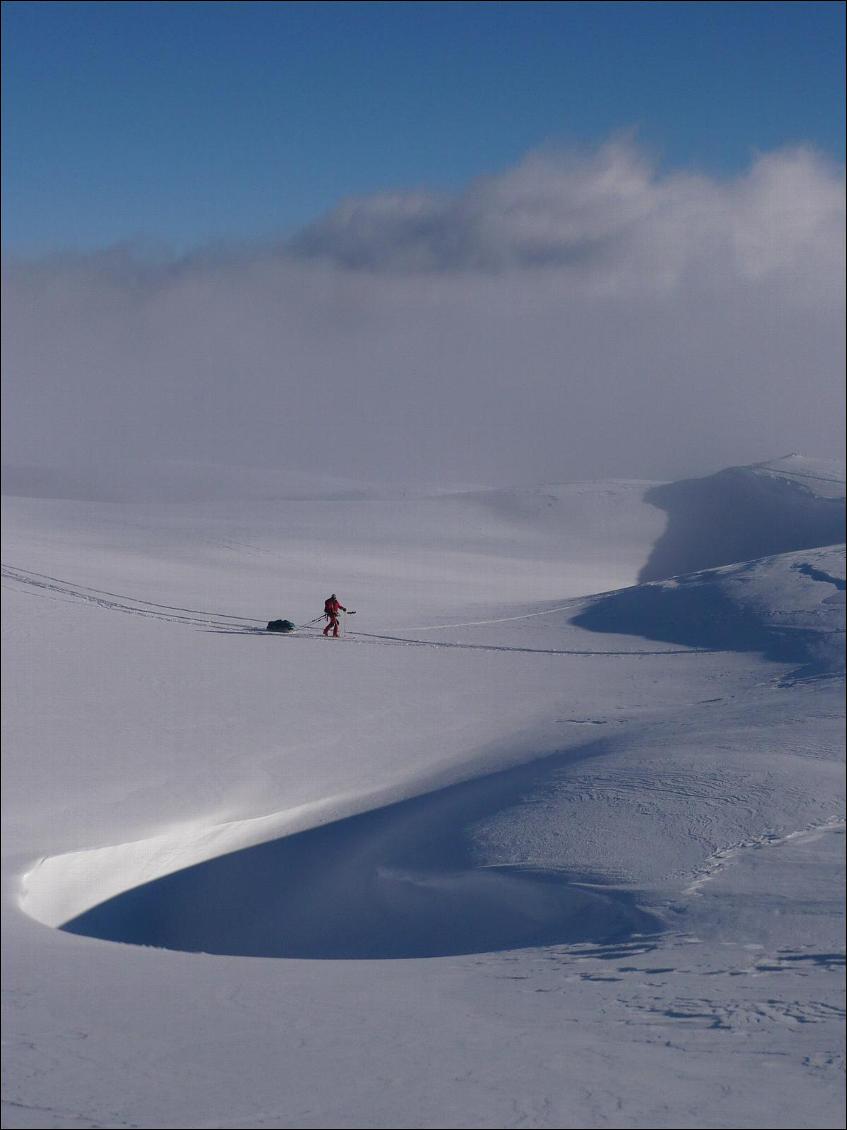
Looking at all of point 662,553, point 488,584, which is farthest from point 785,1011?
point 662,553

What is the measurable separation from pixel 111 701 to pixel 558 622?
6.81 meters

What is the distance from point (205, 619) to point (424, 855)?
292 inches

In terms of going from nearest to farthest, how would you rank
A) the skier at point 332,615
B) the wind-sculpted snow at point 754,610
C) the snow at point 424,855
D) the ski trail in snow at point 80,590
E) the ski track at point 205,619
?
the snow at point 424,855 < the wind-sculpted snow at point 754,610 < the ski track at point 205,619 < the skier at point 332,615 < the ski trail in snow at point 80,590

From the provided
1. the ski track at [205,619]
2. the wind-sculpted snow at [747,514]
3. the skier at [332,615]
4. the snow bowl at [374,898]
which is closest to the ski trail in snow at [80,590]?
the ski track at [205,619]

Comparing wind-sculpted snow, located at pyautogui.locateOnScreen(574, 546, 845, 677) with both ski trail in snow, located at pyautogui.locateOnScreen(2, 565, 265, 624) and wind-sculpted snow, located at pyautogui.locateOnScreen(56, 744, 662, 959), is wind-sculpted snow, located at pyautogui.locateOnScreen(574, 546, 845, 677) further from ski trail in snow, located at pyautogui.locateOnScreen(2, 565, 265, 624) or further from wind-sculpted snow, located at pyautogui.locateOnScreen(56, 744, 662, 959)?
ski trail in snow, located at pyautogui.locateOnScreen(2, 565, 265, 624)

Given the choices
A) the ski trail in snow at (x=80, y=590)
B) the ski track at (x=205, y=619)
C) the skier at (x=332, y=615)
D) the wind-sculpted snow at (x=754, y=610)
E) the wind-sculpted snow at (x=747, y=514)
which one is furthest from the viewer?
the wind-sculpted snow at (x=747, y=514)

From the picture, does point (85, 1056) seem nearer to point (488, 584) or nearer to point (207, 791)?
point (207, 791)

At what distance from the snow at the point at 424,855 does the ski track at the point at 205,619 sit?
9cm

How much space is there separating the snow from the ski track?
9 centimetres

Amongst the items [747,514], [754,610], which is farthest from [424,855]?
[747,514]

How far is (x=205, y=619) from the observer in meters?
14.2

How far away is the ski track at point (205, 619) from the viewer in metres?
13.4

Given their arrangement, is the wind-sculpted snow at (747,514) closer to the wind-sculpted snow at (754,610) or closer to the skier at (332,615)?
the wind-sculpted snow at (754,610)

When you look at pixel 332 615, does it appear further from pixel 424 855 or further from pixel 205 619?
pixel 424 855
